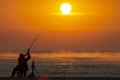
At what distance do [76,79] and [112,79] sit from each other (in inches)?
68.4

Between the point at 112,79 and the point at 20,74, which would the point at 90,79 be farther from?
the point at 20,74

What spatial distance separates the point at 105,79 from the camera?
2306 cm

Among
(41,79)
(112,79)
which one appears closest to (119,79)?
(112,79)

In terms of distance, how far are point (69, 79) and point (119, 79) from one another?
2421mm

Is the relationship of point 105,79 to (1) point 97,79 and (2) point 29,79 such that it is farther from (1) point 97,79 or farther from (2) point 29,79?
(2) point 29,79

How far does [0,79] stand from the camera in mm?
22328

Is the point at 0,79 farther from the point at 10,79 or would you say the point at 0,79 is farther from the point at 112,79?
the point at 112,79

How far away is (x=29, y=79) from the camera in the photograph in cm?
2191

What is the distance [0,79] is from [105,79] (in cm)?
504

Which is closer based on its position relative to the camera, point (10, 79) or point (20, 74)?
point (10, 79)

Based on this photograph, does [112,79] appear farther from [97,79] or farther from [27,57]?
[27,57]

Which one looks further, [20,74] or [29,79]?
[20,74]

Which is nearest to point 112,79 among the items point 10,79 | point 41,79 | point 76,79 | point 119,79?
point 119,79

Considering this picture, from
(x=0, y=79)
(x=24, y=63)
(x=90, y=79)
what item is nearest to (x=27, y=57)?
(x=24, y=63)
